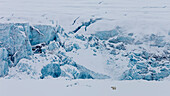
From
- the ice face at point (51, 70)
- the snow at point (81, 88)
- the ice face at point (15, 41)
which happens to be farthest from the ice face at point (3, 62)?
the snow at point (81, 88)

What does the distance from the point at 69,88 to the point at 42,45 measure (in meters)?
3.41

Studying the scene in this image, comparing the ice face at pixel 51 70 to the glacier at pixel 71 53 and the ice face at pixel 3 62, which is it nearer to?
the glacier at pixel 71 53

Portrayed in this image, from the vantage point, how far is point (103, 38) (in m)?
5.71

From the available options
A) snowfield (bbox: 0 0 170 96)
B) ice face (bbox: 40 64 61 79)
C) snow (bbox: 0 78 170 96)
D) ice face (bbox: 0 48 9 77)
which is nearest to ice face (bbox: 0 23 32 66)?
snowfield (bbox: 0 0 170 96)

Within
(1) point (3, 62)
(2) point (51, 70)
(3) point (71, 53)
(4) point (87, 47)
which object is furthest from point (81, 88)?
(4) point (87, 47)

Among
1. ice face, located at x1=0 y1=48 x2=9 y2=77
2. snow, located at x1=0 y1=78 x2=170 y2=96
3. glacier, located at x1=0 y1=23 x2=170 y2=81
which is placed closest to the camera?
snow, located at x1=0 y1=78 x2=170 y2=96

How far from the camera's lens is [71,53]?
5.14 meters

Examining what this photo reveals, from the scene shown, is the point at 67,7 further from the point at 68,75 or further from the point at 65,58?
the point at 68,75

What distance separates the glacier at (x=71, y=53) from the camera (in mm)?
4613

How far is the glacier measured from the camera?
4.61 metres

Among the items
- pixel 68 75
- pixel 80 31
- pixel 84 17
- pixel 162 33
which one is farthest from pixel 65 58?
pixel 162 33

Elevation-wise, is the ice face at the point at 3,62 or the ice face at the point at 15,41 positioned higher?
the ice face at the point at 15,41

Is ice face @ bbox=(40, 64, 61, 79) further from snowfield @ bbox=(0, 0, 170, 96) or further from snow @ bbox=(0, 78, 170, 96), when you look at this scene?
snow @ bbox=(0, 78, 170, 96)

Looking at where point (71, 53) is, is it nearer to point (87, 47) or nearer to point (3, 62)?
point (87, 47)
